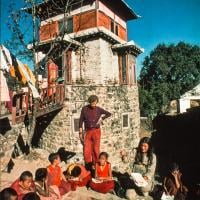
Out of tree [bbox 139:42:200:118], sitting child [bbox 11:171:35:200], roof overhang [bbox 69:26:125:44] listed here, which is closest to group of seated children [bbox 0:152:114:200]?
sitting child [bbox 11:171:35:200]

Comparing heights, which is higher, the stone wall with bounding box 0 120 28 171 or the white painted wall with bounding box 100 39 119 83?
the white painted wall with bounding box 100 39 119 83

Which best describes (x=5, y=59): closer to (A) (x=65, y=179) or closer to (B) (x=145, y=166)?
(A) (x=65, y=179)

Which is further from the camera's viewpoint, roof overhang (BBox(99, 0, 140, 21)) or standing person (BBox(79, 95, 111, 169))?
roof overhang (BBox(99, 0, 140, 21))

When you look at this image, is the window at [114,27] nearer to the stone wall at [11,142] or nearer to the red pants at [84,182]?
the stone wall at [11,142]

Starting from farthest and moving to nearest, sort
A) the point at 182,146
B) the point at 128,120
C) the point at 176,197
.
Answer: the point at 128,120, the point at 182,146, the point at 176,197

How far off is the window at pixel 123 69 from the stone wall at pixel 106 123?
1163 mm

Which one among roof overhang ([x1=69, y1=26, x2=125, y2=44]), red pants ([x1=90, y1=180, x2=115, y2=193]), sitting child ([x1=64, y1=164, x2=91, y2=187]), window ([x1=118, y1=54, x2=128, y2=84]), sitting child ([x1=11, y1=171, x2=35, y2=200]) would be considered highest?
roof overhang ([x1=69, y1=26, x2=125, y2=44])

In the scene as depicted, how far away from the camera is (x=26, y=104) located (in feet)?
32.1

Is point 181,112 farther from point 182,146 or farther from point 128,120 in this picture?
point 128,120

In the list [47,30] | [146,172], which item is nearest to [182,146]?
[146,172]

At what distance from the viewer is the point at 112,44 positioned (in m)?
17.0

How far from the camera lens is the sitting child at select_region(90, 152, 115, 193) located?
6.06 m

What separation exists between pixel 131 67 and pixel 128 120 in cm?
396

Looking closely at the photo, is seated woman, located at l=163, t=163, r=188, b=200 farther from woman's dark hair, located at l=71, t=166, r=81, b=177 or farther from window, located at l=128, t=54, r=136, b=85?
window, located at l=128, t=54, r=136, b=85
